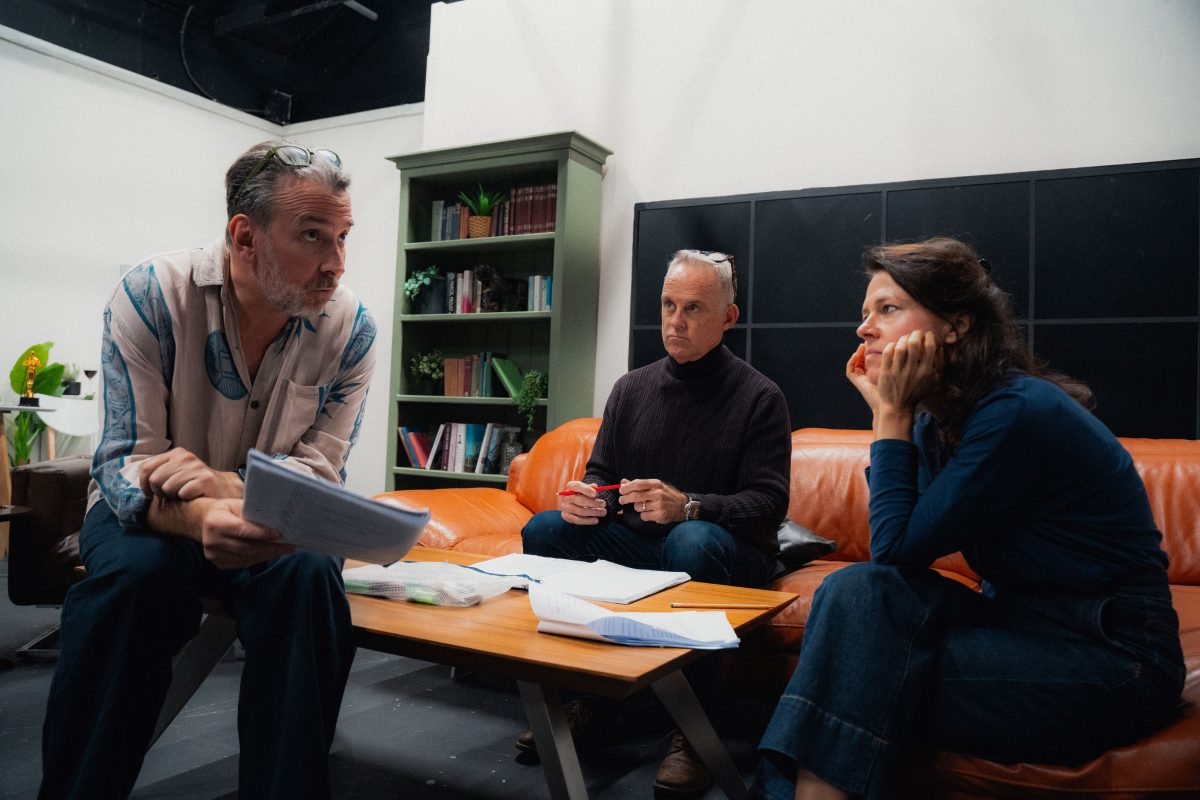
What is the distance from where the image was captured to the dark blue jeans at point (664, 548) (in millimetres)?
1945

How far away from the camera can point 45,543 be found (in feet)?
8.59

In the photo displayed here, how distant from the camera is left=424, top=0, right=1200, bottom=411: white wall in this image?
3.10m

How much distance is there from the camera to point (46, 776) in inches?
46.9

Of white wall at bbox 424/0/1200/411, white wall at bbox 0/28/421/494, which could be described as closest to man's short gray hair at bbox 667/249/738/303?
white wall at bbox 424/0/1200/411

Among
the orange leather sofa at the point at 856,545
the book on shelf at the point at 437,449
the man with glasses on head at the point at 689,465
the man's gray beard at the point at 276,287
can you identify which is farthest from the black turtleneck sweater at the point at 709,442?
the book on shelf at the point at 437,449

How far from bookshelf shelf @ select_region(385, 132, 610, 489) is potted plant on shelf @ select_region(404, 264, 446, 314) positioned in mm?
51

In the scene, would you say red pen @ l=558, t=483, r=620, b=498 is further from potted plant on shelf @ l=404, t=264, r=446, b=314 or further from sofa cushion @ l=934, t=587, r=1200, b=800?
potted plant on shelf @ l=404, t=264, r=446, b=314

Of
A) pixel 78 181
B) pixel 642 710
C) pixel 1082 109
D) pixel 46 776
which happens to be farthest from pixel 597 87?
pixel 46 776

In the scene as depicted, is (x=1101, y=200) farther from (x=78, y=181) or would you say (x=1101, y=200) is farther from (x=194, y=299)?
(x=78, y=181)

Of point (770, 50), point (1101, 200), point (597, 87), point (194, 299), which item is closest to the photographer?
point (194, 299)

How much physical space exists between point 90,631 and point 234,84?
19.0 feet

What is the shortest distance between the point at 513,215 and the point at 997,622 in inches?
128

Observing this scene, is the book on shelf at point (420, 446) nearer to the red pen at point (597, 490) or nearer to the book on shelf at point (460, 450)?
the book on shelf at point (460, 450)

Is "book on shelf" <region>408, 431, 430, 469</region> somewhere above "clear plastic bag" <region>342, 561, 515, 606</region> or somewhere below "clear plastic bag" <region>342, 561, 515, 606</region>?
above
